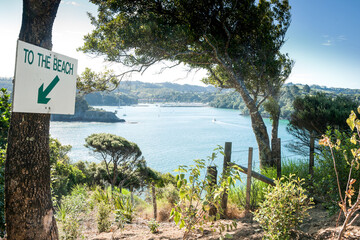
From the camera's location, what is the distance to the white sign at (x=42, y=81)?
1.78 m

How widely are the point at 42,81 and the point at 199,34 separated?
559 cm

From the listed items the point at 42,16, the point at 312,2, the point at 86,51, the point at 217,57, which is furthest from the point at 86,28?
the point at 312,2

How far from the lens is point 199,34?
274 inches

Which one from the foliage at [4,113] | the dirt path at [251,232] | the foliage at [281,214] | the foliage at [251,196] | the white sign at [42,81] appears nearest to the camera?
the white sign at [42,81]

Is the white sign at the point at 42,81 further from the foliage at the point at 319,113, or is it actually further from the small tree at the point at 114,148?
the small tree at the point at 114,148

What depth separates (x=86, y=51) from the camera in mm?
7086

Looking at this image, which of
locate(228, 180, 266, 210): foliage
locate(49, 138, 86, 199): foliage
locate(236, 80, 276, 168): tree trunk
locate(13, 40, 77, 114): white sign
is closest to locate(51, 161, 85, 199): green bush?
locate(49, 138, 86, 199): foliage

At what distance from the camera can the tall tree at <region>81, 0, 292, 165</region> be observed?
650cm

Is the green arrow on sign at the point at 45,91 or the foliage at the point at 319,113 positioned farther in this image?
the foliage at the point at 319,113

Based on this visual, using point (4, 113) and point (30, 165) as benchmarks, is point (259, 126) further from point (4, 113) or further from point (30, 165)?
point (30, 165)

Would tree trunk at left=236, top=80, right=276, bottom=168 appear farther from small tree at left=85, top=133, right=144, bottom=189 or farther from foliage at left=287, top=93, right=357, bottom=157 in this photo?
small tree at left=85, top=133, right=144, bottom=189

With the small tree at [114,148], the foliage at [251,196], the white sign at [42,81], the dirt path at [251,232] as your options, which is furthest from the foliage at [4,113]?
the small tree at [114,148]

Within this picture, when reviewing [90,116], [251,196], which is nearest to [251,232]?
[251,196]

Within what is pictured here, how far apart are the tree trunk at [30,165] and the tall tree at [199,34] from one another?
4.11 metres
